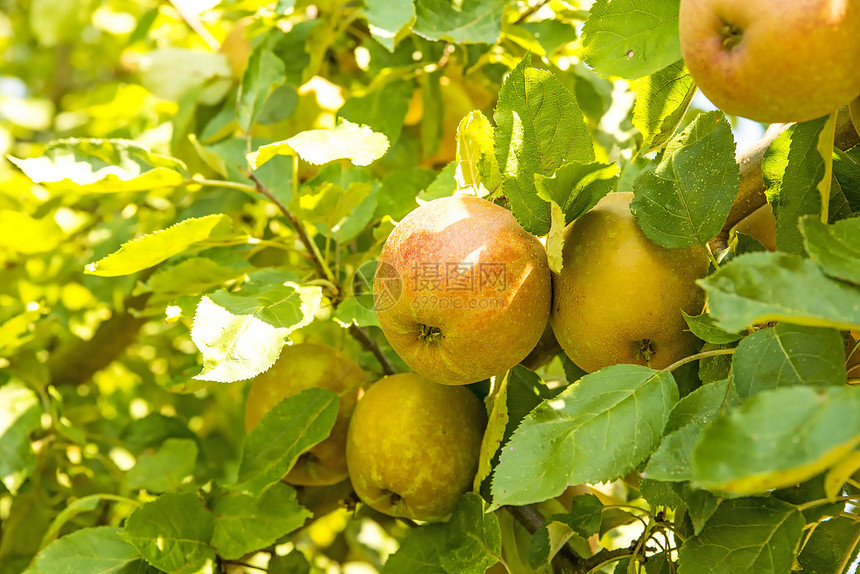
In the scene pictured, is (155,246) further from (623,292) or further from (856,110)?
(856,110)

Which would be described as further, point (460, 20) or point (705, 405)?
point (460, 20)

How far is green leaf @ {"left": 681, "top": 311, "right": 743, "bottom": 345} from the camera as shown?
3.41ft

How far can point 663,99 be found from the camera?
1247 millimetres

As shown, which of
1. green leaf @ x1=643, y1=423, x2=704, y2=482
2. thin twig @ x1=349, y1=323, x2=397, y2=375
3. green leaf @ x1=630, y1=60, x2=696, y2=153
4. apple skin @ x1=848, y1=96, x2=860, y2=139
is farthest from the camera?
thin twig @ x1=349, y1=323, x2=397, y2=375

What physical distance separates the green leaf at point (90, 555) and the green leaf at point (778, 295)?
1.18 m

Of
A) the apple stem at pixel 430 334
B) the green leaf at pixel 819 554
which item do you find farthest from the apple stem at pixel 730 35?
the green leaf at pixel 819 554

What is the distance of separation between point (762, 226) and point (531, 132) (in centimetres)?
55

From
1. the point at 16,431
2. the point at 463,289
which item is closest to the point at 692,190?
the point at 463,289

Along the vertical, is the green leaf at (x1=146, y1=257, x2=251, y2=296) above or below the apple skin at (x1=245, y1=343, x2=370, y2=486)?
above

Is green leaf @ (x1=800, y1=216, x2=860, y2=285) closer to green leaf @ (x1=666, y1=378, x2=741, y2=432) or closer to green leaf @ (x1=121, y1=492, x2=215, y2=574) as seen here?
green leaf @ (x1=666, y1=378, x2=741, y2=432)

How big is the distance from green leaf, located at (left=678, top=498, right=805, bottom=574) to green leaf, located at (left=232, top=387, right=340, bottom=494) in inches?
27.2

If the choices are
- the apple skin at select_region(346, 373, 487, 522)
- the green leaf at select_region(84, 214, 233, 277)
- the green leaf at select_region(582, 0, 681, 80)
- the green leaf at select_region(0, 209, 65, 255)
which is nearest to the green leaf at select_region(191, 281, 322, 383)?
the green leaf at select_region(84, 214, 233, 277)

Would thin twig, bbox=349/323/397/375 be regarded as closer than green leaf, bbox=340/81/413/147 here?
Yes

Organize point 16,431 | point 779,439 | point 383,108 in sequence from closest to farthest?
point 779,439 → point 16,431 → point 383,108
